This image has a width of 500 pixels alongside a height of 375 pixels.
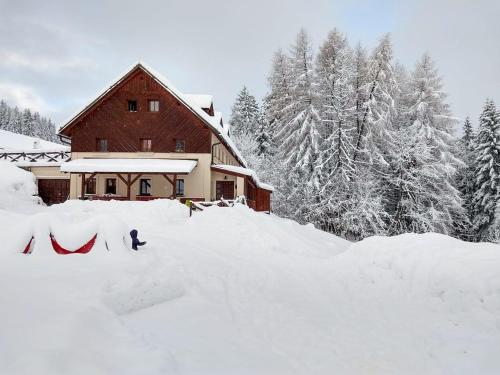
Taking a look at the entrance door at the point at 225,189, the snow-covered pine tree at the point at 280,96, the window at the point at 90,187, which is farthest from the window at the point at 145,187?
the snow-covered pine tree at the point at 280,96

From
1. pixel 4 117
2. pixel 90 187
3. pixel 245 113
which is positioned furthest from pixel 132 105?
pixel 4 117

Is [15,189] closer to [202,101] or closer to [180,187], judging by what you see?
[180,187]

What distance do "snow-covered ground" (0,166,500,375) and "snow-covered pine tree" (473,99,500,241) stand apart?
22.9 m

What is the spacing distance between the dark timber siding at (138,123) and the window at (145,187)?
7.68 ft

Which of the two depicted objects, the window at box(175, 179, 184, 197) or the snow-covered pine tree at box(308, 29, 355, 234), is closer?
the snow-covered pine tree at box(308, 29, 355, 234)

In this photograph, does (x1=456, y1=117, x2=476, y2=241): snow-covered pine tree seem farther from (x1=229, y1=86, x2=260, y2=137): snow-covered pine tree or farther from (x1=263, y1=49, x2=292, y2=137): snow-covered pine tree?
(x1=229, y1=86, x2=260, y2=137): snow-covered pine tree

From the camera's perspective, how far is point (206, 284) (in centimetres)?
895

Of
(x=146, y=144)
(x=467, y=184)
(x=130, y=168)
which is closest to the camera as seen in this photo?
(x=130, y=168)

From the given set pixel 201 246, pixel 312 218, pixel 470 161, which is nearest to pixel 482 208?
pixel 470 161

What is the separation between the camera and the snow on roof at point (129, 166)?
81.8 feet

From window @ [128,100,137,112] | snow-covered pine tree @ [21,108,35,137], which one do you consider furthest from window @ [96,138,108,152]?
snow-covered pine tree @ [21,108,35,137]

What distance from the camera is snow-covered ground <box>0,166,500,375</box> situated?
4723 millimetres

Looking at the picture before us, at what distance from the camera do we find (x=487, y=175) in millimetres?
30328

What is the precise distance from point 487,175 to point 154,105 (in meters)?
26.7
